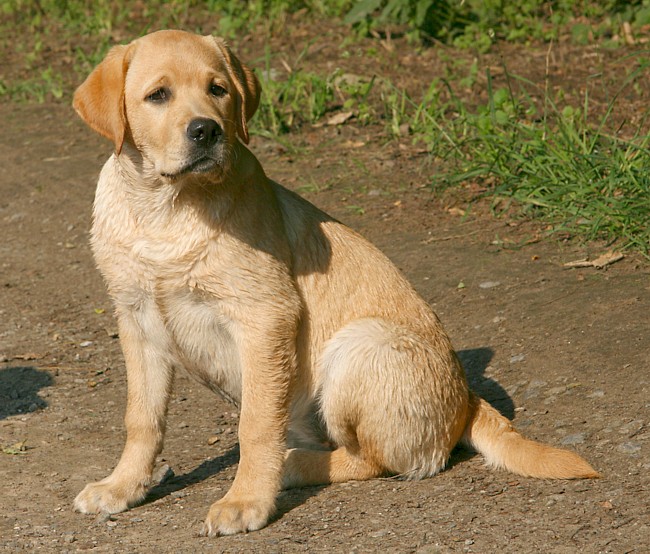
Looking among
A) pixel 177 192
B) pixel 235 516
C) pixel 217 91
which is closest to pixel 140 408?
pixel 235 516

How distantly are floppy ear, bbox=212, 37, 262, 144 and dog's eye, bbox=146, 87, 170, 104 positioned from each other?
1.15 feet

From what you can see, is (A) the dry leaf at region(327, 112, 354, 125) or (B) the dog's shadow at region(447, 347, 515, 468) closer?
(B) the dog's shadow at region(447, 347, 515, 468)

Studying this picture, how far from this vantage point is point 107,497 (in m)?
4.07

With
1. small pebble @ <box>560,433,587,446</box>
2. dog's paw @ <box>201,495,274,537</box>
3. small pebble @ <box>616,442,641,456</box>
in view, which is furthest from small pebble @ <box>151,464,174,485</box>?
small pebble @ <box>616,442,641,456</box>

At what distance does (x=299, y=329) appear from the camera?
13.8 ft

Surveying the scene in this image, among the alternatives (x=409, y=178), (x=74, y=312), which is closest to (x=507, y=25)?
(x=409, y=178)

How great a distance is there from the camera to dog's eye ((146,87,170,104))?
3926mm

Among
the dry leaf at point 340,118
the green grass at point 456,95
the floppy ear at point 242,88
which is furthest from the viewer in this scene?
the dry leaf at point 340,118

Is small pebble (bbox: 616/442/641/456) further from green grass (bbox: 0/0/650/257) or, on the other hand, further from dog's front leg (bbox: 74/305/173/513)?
green grass (bbox: 0/0/650/257)

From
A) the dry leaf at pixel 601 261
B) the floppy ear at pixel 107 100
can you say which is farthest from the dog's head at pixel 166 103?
the dry leaf at pixel 601 261

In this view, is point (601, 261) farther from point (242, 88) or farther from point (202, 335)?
point (202, 335)

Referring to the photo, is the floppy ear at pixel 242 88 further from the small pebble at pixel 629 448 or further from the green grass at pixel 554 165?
A: the green grass at pixel 554 165

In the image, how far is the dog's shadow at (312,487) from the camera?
4199 millimetres

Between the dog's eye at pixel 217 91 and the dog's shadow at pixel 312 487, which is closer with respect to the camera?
the dog's eye at pixel 217 91
